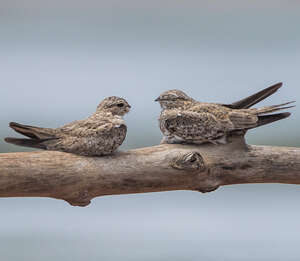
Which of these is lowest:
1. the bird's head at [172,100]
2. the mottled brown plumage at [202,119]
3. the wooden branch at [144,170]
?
the wooden branch at [144,170]

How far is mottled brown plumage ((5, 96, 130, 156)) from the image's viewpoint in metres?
2.62

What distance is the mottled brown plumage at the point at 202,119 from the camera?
2742mm

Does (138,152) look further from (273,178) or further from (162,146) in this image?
(273,178)

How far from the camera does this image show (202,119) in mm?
2734

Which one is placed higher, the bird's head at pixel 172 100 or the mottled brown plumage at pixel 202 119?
the bird's head at pixel 172 100

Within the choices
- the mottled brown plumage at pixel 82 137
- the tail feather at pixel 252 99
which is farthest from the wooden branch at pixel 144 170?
the tail feather at pixel 252 99

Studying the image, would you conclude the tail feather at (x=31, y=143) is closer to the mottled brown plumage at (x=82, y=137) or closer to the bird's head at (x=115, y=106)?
the mottled brown plumage at (x=82, y=137)

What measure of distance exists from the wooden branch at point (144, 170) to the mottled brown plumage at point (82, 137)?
5 cm

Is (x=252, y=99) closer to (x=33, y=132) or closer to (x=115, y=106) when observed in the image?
(x=115, y=106)

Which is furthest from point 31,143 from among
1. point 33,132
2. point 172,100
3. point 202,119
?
point 202,119

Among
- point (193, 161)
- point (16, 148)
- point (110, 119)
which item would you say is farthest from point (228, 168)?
point (16, 148)

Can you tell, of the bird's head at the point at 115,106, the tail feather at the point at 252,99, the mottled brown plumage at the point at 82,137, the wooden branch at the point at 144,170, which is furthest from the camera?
the tail feather at the point at 252,99

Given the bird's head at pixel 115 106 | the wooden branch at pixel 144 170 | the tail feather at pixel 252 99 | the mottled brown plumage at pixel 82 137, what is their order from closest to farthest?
the wooden branch at pixel 144 170
the mottled brown plumage at pixel 82 137
the bird's head at pixel 115 106
the tail feather at pixel 252 99

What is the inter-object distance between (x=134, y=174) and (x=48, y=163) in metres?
0.40
